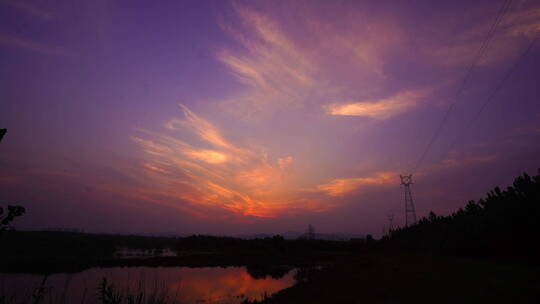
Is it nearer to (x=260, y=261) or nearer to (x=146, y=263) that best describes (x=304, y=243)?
(x=260, y=261)

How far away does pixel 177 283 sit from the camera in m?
32.4

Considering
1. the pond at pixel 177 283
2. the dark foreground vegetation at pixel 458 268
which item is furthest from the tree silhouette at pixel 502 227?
the pond at pixel 177 283

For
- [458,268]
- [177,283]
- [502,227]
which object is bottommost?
[177,283]

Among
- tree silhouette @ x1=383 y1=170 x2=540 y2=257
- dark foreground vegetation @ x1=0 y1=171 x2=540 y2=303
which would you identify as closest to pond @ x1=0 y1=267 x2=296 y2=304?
dark foreground vegetation @ x1=0 y1=171 x2=540 y2=303

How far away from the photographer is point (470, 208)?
34500 mm

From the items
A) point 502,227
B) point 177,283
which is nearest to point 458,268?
point 502,227

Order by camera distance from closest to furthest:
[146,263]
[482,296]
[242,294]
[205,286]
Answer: [482,296]
[242,294]
[205,286]
[146,263]

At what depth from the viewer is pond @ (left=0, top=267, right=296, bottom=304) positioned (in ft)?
81.4

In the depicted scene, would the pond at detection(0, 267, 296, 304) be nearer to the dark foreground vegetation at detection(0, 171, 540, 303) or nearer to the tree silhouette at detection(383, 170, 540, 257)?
the dark foreground vegetation at detection(0, 171, 540, 303)

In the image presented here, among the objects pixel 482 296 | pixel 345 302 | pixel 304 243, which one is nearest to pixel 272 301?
pixel 345 302

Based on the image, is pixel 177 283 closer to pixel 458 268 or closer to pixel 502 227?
pixel 458 268

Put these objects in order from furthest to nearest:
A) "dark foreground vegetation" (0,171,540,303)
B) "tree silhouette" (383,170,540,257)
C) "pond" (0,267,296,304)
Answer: "pond" (0,267,296,304) < "tree silhouette" (383,170,540,257) < "dark foreground vegetation" (0,171,540,303)

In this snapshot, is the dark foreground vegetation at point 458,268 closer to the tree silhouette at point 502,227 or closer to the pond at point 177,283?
the tree silhouette at point 502,227

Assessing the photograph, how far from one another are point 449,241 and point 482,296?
75.0 feet
